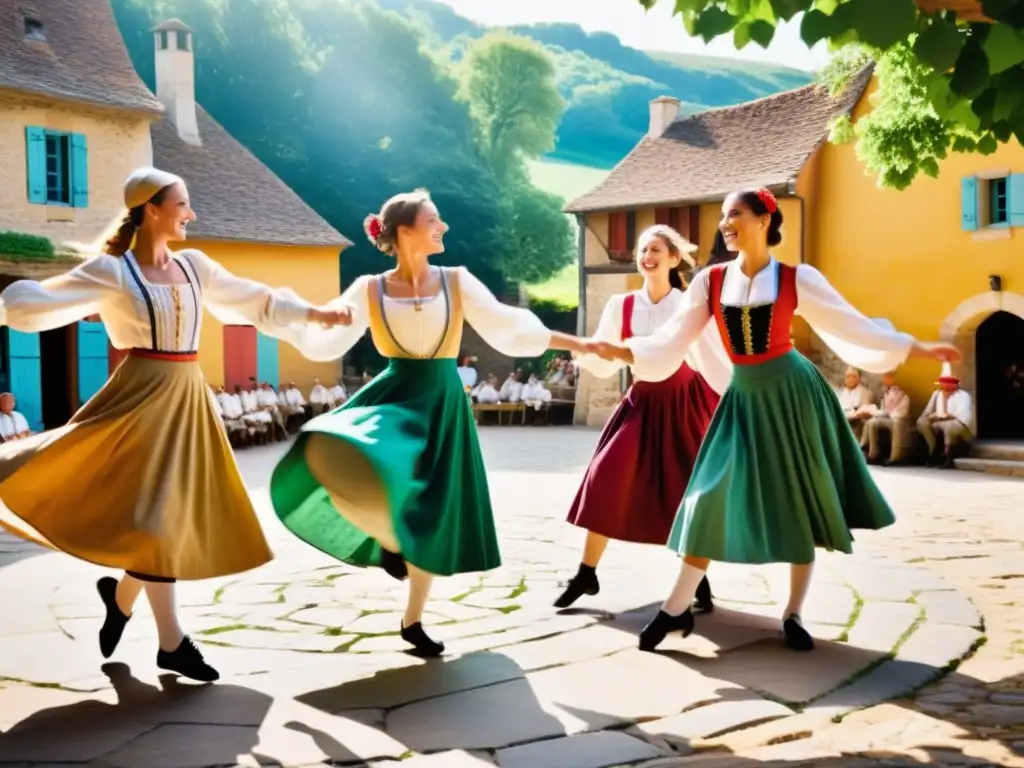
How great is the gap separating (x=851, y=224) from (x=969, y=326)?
293cm

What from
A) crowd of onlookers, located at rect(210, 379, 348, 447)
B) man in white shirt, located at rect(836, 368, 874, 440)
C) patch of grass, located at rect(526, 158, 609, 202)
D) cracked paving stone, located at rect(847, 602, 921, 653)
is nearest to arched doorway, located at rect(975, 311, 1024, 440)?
man in white shirt, located at rect(836, 368, 874, 440)

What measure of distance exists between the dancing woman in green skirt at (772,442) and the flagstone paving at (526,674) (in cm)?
44

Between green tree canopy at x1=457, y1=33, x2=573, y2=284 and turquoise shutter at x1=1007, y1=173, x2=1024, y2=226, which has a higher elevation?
green tree canopy at x1=457, y1=33, x2=573, y2=284

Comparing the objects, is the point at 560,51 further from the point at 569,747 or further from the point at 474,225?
the point at 569,747

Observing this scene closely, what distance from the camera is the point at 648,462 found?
5.93 meters

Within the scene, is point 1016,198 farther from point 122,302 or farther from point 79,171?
point 122,302

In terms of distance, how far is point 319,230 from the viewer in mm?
26391

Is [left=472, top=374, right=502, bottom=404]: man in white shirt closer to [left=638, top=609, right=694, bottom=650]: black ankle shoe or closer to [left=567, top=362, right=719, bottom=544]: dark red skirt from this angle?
[left=567, top=362, right=719, bottom=544]: dark red skirt

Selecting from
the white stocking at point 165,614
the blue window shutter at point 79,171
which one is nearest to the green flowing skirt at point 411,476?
the white stocking at point 165,614

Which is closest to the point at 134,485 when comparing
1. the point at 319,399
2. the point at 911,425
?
the point at 911,425

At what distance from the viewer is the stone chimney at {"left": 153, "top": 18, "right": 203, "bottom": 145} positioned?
2620 cm

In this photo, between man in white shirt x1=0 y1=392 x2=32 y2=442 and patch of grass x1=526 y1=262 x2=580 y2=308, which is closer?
→ man in white shirt x1=0 y1=392 x2=32 y2=442

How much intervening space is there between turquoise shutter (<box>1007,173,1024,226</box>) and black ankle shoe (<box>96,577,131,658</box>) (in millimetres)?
15886

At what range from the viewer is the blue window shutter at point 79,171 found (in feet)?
63.6
